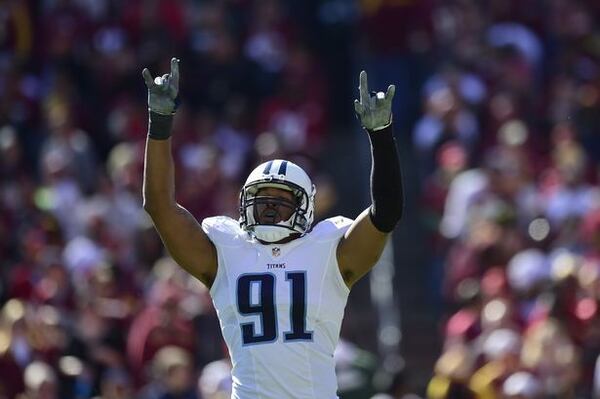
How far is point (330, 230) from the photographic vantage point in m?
6.21

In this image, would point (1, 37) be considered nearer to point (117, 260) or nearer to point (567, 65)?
point (117, 260)

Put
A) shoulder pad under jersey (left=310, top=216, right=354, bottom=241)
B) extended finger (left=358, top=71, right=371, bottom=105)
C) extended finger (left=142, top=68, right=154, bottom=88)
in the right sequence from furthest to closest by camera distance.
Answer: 1. shoulder pad under jersey (left=310, top=216, right=354, bottom=241)
2. extended finger (left=142, top=68, right=154, bottom=88)
3. extended finger (left=358, top=71, right=371, bottom=105)

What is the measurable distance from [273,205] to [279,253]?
20 centimetres

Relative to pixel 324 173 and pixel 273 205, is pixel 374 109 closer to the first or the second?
pixel 273 205

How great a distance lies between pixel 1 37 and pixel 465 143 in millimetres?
5014

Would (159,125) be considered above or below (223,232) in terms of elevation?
above

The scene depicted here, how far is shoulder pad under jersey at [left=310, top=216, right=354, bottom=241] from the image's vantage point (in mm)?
6176

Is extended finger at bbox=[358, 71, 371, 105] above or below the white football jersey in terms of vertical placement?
above

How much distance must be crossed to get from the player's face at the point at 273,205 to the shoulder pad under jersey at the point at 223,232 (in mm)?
144

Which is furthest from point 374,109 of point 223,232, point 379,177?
point 223,232

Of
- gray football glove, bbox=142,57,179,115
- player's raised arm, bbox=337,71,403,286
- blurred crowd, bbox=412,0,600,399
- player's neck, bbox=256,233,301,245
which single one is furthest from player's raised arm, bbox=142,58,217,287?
blurred crowd, bbox=412,0,600,399

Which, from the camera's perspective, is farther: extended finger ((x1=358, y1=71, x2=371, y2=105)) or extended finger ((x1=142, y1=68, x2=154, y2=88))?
extended finger ((x1=142, y1=68, x2=154, y2=88))

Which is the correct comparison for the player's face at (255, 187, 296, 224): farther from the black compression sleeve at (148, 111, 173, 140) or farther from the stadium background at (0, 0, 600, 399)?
the stadium background at (0, 0, 600, 399)

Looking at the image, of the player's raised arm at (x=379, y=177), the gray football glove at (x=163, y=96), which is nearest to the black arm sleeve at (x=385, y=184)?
the player's raised arm at (x=379, y=177)
